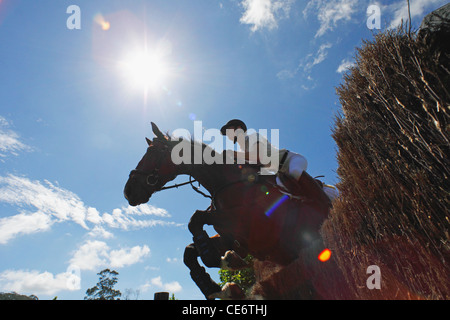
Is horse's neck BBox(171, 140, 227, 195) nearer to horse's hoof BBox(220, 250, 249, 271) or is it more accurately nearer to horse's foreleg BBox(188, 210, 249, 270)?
horse's foreleg BBox(188, 210, 249, 270)

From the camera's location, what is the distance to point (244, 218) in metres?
3.33

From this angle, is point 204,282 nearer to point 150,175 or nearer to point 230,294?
point 230,294

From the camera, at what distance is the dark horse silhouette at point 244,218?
3.23 m

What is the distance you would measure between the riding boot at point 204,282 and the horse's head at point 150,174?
165 centimetres

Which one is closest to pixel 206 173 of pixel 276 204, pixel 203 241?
pixel 203 241

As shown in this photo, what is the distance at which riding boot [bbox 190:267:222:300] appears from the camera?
3.01 meters

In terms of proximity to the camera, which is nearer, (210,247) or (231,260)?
(210,247)

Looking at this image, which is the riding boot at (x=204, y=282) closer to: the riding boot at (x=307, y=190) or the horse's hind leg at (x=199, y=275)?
the horse's hind leg at (x=199, y=275)

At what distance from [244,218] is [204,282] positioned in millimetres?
1046
